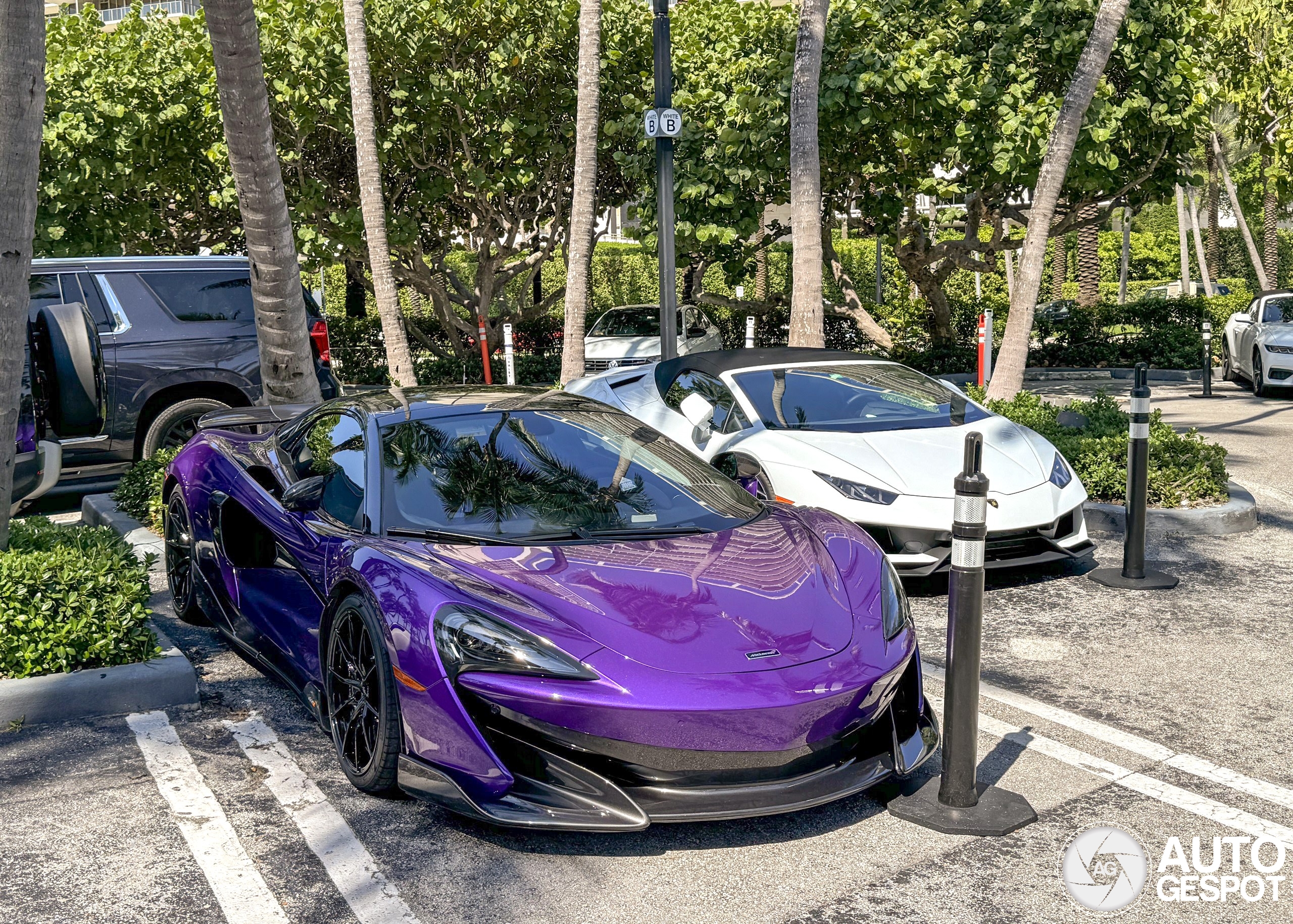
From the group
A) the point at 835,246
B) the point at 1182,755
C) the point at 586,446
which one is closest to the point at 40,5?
the point at 586,446

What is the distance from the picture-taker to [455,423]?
206 inches

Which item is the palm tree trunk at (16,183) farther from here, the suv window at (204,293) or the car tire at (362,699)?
the suv window at (204,293)

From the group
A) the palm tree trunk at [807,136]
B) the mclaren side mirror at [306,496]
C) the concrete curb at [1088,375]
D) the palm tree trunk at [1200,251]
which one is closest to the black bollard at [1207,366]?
the concrete curb at [1088,375]

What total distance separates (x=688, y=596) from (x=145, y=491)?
5871 millimetres

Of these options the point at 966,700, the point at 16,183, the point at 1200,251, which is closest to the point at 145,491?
the point at 16,183

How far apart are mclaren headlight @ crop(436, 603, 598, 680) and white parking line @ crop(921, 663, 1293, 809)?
1.52 meters

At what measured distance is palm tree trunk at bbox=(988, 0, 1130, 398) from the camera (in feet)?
39.9

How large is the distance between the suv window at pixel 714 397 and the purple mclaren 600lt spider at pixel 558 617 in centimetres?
215

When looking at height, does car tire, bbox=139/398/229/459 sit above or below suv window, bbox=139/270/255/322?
below

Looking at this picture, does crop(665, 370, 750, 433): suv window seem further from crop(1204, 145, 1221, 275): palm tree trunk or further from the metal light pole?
crop(1204, 145, 1221, 275): palm tree trunk

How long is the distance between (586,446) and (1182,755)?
8.28 feet

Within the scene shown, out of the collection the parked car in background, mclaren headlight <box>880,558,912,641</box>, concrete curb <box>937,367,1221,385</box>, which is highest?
the parked car in background

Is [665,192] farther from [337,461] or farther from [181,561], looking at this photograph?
[337,461]

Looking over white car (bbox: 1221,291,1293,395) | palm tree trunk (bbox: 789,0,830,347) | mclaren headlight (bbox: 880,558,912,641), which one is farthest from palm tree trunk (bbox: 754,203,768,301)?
mclaren headlight (bbox: 880,558,912,641)
